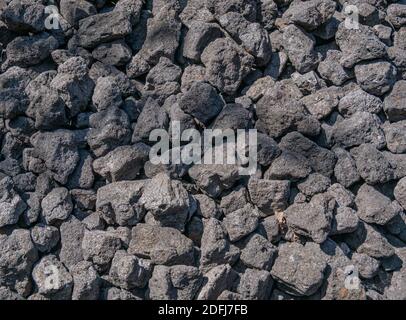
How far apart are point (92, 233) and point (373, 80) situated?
104 cm

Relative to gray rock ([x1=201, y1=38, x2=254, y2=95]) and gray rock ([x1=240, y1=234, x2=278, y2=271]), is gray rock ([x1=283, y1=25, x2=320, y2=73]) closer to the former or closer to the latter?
gray rock ([x1=201, y1=38, x2=254, y2=95])

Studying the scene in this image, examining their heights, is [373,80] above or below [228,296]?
above

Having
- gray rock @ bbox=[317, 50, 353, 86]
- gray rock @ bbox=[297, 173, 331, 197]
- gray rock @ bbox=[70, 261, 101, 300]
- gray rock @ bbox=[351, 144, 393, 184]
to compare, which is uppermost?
gray rock @ bbox=[317, 50, 353, 86]

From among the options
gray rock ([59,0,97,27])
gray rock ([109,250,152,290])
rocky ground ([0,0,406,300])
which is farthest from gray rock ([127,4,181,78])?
gray rock ([109,250,152,290])

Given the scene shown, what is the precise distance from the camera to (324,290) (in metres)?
1.63

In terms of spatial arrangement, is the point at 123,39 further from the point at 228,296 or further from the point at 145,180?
the point at 228,296

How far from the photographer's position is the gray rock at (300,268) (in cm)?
159

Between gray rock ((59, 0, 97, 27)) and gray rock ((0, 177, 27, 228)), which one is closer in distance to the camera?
gray rock ((0, 177, 27, 228))

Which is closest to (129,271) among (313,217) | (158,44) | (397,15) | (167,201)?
(167,201)

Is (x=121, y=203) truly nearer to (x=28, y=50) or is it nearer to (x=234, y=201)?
(x=234, y=201)

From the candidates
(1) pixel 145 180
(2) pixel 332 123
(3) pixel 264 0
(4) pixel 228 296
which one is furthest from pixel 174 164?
(3) pixel 264 0

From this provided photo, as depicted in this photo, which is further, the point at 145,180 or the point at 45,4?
the point at 45,4

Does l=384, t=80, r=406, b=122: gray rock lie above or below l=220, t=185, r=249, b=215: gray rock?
above

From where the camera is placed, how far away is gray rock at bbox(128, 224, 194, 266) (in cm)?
160
